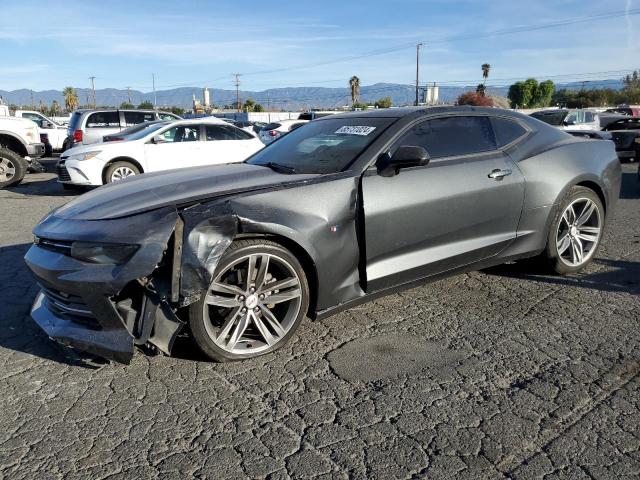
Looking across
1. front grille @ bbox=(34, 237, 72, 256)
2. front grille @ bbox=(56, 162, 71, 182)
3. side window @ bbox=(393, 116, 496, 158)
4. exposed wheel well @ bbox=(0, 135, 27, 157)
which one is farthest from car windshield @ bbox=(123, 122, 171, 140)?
side window @ bbox=(393, 116, 496, 158)

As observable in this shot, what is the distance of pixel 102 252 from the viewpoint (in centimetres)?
304

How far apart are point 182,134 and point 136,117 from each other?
5.89m

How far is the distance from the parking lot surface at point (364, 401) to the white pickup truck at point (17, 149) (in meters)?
8.47

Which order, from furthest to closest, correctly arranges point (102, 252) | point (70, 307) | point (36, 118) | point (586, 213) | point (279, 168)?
point (36, 118)
point (586, 213)
point (279, 168)
point (70, 307)
point (102, 252)

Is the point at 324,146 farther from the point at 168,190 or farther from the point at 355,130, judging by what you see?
the point at 168,190

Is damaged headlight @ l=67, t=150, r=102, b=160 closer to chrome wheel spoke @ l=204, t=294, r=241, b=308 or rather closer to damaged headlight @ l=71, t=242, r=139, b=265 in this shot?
damaged headlight @ l=71, t=242, r=139, b=265

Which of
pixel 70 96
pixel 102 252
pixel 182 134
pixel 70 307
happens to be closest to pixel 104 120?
pixel 182 134

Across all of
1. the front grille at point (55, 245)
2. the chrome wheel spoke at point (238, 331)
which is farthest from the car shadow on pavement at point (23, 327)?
the chrome wheel spoke at point (238, 331)

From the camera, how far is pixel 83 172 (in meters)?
9.96

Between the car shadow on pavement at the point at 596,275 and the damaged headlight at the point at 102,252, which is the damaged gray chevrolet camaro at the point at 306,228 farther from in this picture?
the car shadow on pavement at the point at 596,275

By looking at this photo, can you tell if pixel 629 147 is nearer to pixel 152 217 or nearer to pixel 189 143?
pixel 189 143

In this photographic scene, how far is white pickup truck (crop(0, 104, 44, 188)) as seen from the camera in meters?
11.5

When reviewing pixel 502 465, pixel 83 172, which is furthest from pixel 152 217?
pixel 83 172

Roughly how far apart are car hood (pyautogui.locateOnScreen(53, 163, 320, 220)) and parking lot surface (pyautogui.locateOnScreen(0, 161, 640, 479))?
0.95m
